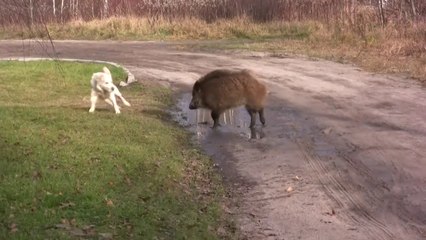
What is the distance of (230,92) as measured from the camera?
12.5 metres

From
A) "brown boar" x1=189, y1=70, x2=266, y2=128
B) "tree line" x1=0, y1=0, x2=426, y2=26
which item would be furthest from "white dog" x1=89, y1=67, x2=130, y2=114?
"tree line" x1=0, y1=0, x2=426, y2=26

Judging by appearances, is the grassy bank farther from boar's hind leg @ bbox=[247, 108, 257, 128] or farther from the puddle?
boar's hind leg @ bbox=[247, 108, 257, 128]

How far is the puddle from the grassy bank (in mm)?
3663

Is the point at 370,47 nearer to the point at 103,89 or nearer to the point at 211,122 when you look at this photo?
the point at 211,122

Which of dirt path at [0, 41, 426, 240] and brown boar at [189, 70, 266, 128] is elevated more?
brown boar at [189, 70, 266, 128]

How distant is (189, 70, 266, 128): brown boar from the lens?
41.1 ft

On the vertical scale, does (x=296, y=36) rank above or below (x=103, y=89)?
below

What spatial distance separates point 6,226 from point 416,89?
1212cm

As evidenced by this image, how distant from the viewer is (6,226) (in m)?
6.56

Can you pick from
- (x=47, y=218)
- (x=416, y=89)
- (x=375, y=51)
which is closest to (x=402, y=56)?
(x=375, y=51)

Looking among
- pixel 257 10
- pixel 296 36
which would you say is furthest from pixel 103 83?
pixel 257 10

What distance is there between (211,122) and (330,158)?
3.75 metres

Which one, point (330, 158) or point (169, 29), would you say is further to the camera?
point (169, 29)

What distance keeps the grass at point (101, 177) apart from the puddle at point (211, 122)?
40 centimetres
